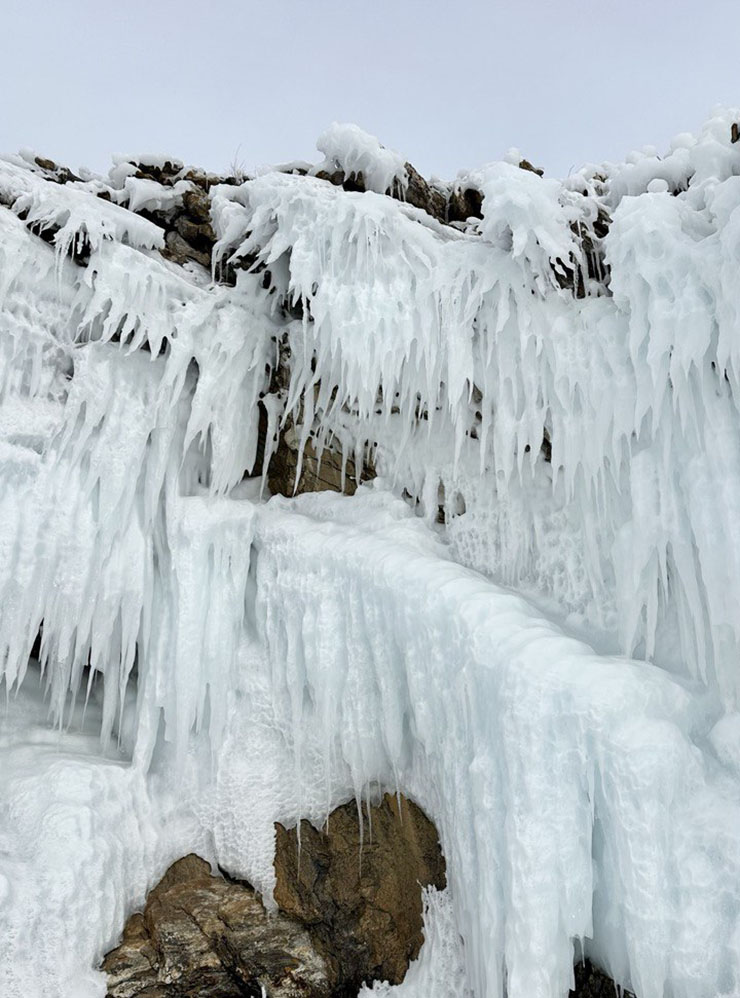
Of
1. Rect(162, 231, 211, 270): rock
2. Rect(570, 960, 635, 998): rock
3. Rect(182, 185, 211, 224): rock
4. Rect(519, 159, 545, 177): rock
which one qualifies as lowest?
Rect(570, 960, 635, 998): rock

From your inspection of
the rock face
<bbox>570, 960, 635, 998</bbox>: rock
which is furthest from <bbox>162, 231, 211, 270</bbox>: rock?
<bbox>570, 960, 635, 998</bbox>: rock

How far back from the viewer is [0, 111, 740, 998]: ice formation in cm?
377

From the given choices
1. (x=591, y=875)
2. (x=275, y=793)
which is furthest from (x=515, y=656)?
(x=275, y=793)

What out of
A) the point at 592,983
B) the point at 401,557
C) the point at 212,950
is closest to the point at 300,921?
the point at 212,950

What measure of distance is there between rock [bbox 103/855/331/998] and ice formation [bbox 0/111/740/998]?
0.68 ft

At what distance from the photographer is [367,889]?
5.33 metres

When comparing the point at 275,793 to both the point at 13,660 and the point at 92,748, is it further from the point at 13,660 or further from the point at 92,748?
the point at 13,660

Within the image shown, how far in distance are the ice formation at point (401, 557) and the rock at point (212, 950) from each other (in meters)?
0.21

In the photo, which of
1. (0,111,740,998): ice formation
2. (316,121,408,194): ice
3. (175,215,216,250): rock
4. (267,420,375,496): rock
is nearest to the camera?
(0,111,740,998): ice formation

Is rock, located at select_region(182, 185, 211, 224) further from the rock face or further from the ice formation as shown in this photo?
the rock face

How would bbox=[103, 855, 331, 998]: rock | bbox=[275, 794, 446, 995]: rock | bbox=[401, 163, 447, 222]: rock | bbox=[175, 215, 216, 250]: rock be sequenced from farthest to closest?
bbox=[175, 215, 216, 250]: rock < bbox=[401, 163, 447, 222]: rock < bbox=[275, 794, 446, 995]: rock < bbox=[103, 855, 331, 998]: rock

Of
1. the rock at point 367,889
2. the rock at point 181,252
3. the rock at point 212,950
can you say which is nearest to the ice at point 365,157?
the rock at point 181,252

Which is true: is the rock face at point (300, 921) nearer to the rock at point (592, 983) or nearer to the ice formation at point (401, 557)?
the ice formation at point (401, 557)

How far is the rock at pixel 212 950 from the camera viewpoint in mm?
4984
